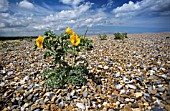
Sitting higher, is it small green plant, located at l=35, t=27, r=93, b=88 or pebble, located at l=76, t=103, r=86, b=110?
small green plant, located at l=35, t=27, r=93, b=88

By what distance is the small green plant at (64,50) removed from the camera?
3.27 m

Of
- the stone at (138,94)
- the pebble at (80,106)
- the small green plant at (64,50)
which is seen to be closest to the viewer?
the pebble at (80,106)

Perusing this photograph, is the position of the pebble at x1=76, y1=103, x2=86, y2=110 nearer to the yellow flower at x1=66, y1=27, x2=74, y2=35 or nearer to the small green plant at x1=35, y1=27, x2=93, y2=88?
the small green plant at x1=35, y1=27, x2=93, y2=88

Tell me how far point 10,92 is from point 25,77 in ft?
2.52

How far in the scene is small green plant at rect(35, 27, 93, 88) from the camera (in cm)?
327

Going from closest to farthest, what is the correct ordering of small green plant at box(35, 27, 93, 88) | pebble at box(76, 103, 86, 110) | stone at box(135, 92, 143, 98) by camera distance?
pebble at box(76, 103, 86, 110) < stone at box(135, 92, 143, 98) < small green plant at box(35, 27, 93, 88)

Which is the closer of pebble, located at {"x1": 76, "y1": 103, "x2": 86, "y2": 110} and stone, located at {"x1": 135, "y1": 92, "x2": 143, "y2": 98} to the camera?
pebble, located at {"x1": 76, "y1": 103, "x2": 86, "y2": 110}

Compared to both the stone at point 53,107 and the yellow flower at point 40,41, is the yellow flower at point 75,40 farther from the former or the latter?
the stone at point 53,107

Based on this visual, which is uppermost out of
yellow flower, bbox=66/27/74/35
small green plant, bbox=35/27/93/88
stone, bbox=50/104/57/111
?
yellow flower, bbox=66/27/74/35

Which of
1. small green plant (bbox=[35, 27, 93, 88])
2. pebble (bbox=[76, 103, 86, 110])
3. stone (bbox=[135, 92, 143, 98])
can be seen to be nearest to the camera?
pebble (bbox=[76, 103, 86, 110])

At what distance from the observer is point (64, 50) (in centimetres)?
340

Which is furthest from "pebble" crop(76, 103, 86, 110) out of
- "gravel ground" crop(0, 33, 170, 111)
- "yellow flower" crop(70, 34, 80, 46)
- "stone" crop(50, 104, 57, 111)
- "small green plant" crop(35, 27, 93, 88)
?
"yellow flower" crop(70, 34, 80, 46)

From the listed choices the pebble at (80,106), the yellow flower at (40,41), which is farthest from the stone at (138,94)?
the yellow flower at (40,41)

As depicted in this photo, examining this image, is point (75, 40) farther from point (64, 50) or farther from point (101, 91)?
point (101, 91)
